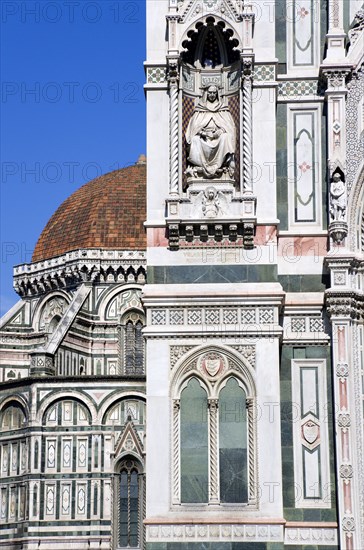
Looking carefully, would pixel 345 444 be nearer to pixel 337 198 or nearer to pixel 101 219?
pixel 337 198

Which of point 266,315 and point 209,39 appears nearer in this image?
point 266,315

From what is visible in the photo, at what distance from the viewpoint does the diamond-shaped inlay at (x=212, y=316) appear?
1884cm

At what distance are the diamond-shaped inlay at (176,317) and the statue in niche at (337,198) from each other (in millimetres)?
2328

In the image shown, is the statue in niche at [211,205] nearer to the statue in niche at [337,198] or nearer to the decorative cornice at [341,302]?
the statue in niche at [337,198]

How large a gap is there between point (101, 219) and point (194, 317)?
4009 cm

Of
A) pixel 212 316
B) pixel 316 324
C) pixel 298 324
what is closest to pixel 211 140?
pixel 212 316

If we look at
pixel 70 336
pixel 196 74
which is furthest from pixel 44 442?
pixel 196 74

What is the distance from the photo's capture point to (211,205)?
19078 millimetres

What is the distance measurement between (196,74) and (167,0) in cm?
106

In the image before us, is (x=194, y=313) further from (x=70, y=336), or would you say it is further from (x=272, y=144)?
(x=70, y=336)

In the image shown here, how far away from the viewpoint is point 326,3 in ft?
66.0

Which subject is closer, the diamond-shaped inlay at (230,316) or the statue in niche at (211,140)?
the diamond-shaped inlay at (230,316)

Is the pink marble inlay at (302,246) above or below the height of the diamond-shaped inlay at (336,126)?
below

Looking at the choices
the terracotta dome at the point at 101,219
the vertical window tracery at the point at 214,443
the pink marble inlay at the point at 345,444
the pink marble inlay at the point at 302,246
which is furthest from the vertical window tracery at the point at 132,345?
the pink marble inlay at the point at 345,444
